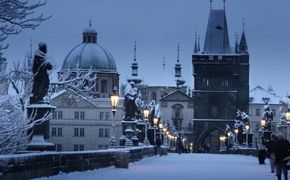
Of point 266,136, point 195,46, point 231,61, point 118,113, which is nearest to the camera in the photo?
point 266,136

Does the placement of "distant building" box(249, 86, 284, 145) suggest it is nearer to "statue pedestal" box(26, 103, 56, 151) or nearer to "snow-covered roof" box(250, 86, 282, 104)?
"snow-covered roof" box(250, 86, 282, 104)

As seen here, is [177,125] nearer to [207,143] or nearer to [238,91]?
[207,143]

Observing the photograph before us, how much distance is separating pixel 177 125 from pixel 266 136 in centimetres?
10318

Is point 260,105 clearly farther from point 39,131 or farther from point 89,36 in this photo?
point 39,131

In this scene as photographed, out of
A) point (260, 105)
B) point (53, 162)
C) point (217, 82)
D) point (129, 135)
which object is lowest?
point (53, 162)

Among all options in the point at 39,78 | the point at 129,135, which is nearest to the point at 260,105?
the point at 129,135

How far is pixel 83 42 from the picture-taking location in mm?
146500

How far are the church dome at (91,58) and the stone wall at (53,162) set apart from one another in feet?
350

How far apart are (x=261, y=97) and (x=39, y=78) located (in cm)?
14834

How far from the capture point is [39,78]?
22.2 meters

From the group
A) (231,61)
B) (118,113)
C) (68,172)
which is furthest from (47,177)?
(231,61)

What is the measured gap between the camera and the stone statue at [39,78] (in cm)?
2200

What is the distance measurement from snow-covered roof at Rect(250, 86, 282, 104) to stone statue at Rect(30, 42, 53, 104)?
144 metres

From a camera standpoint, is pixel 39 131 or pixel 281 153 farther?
pixel 39 131
